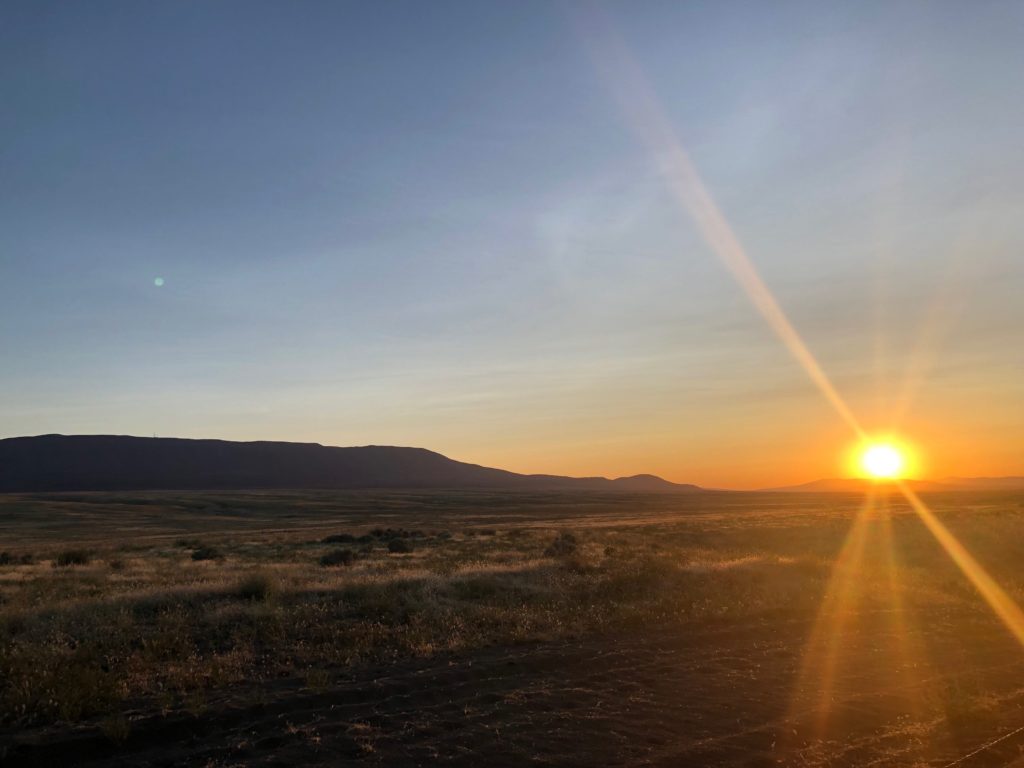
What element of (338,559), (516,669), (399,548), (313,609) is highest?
(313,609)

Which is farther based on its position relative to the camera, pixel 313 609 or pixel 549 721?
pixel 313 609

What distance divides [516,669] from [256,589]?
7.61m

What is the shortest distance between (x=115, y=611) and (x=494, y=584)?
Result: 7.77 meters

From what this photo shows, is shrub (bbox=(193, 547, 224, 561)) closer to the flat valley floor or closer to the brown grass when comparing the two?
the brown grass

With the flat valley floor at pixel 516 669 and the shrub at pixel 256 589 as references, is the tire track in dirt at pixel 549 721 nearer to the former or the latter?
the flat valley floor at pixel 516 669

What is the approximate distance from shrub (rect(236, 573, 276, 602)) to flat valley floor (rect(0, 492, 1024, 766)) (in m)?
0.06

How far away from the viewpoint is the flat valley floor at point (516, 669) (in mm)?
7504

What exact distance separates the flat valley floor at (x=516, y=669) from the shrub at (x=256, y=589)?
0.06 meters

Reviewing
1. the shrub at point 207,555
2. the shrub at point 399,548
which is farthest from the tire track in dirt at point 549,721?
the shrub at point 207,555

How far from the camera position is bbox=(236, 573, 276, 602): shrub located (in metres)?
15.2

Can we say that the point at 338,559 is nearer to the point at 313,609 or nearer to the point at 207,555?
the point at 207,555

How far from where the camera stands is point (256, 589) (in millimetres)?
15562

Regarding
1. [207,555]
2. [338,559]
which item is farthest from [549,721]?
[207,555]

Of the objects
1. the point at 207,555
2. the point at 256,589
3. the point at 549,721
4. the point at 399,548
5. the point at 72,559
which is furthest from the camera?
the point at 399,548
